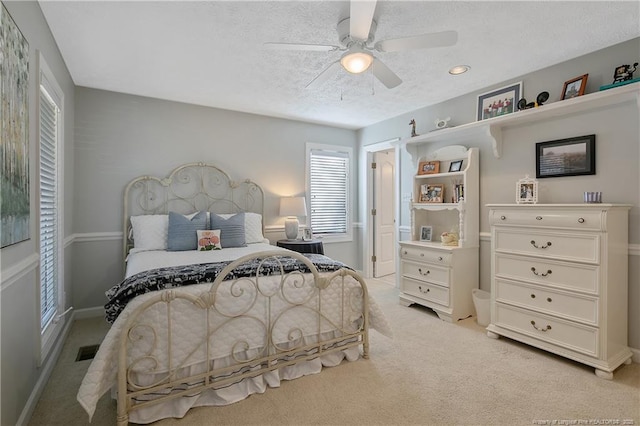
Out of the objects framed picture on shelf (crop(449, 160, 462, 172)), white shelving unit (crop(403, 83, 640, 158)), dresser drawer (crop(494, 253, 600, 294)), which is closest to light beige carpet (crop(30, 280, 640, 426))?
dresser drawer (crop(494, 253, 600, 294))

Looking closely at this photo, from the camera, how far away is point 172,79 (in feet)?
10.5

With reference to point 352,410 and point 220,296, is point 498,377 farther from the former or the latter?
point 220,296

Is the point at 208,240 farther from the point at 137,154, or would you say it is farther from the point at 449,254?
the point at 449,254

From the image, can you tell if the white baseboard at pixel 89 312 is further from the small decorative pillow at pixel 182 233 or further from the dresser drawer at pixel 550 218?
the dresser drawer at pixel 550 218

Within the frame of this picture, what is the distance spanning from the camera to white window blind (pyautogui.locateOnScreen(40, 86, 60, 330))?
2.35 m

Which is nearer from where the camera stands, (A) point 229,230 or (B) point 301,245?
(A) point 229,230

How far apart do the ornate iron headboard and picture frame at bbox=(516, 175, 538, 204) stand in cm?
306

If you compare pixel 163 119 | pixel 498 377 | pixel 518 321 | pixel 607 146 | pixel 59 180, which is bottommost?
pixel 498 377

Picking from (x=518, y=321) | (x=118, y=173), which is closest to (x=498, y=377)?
A: (x=518, y=321)

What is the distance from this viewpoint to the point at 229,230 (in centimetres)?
360

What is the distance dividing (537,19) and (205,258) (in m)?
3.21

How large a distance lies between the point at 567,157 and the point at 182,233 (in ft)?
12.5

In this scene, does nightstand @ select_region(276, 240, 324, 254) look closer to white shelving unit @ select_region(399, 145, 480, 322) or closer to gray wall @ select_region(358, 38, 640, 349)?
white shelving unit @ select_region(399, 145, 480, 322)

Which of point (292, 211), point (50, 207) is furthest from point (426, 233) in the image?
point (50, 207)
